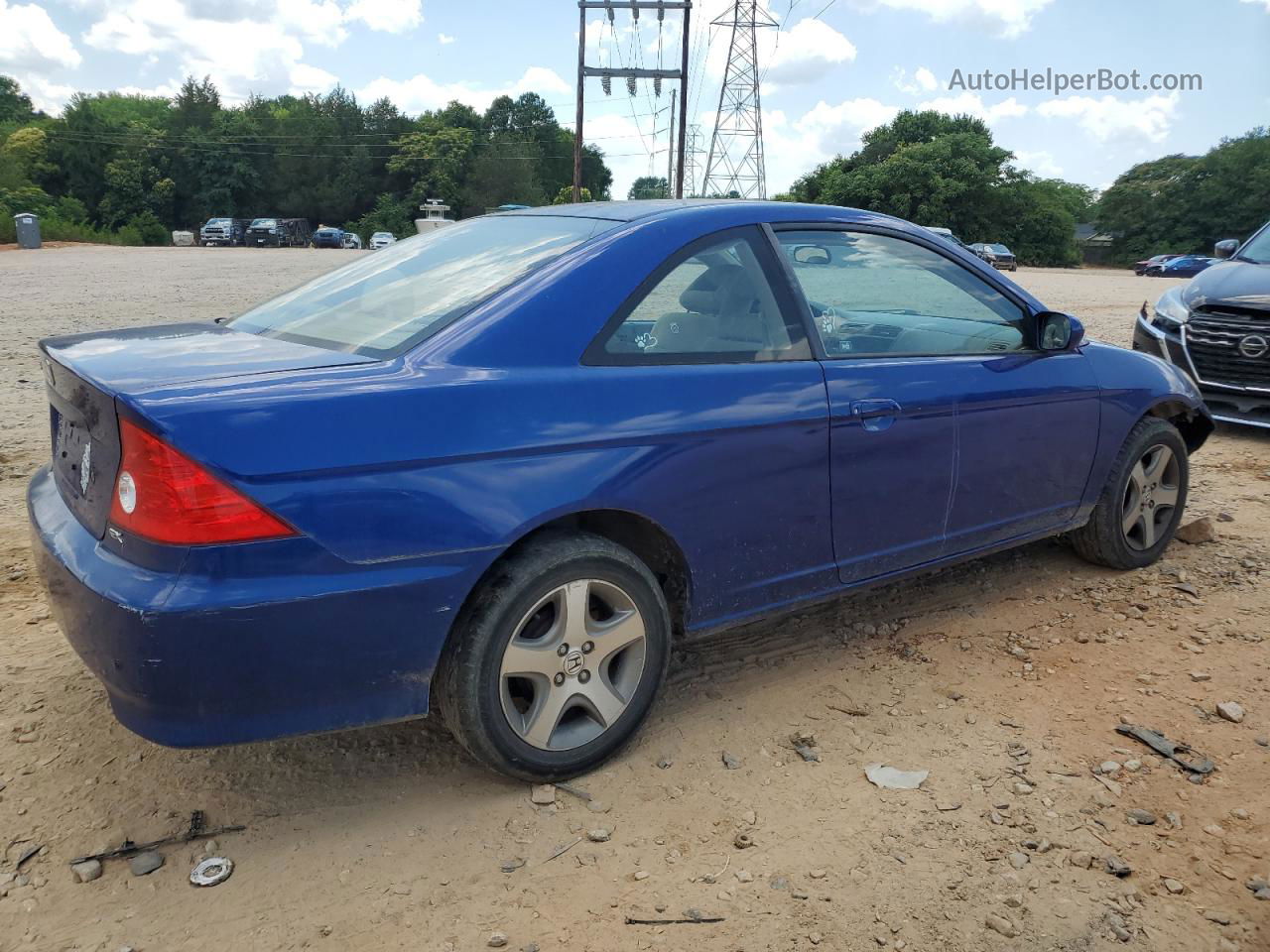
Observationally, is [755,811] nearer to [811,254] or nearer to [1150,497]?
[811,254]

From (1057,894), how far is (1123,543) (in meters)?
2.36

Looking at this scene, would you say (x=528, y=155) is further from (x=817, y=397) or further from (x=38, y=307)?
(x=817, y=397)

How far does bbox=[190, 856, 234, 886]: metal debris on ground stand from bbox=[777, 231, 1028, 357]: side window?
221cm

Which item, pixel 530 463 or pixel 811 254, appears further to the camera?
pixel 811 254

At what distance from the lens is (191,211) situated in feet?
260

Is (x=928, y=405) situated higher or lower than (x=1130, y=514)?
higher

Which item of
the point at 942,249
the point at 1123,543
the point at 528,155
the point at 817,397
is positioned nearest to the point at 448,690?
the point at 817,397

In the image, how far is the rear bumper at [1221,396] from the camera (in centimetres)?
693

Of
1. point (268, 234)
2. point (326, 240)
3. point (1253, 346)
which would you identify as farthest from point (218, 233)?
A: point (1253, 346)

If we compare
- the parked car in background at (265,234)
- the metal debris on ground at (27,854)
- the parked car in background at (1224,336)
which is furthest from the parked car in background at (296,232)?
the metal debris on ground at (27,854)

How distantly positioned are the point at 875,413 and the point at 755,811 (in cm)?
129

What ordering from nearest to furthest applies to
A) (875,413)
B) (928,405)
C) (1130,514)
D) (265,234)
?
(875,413) < (928,405) < (1130,514) < (265,234)

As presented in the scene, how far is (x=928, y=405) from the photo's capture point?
3309 millimetres

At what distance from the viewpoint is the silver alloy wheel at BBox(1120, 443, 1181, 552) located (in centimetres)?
430
